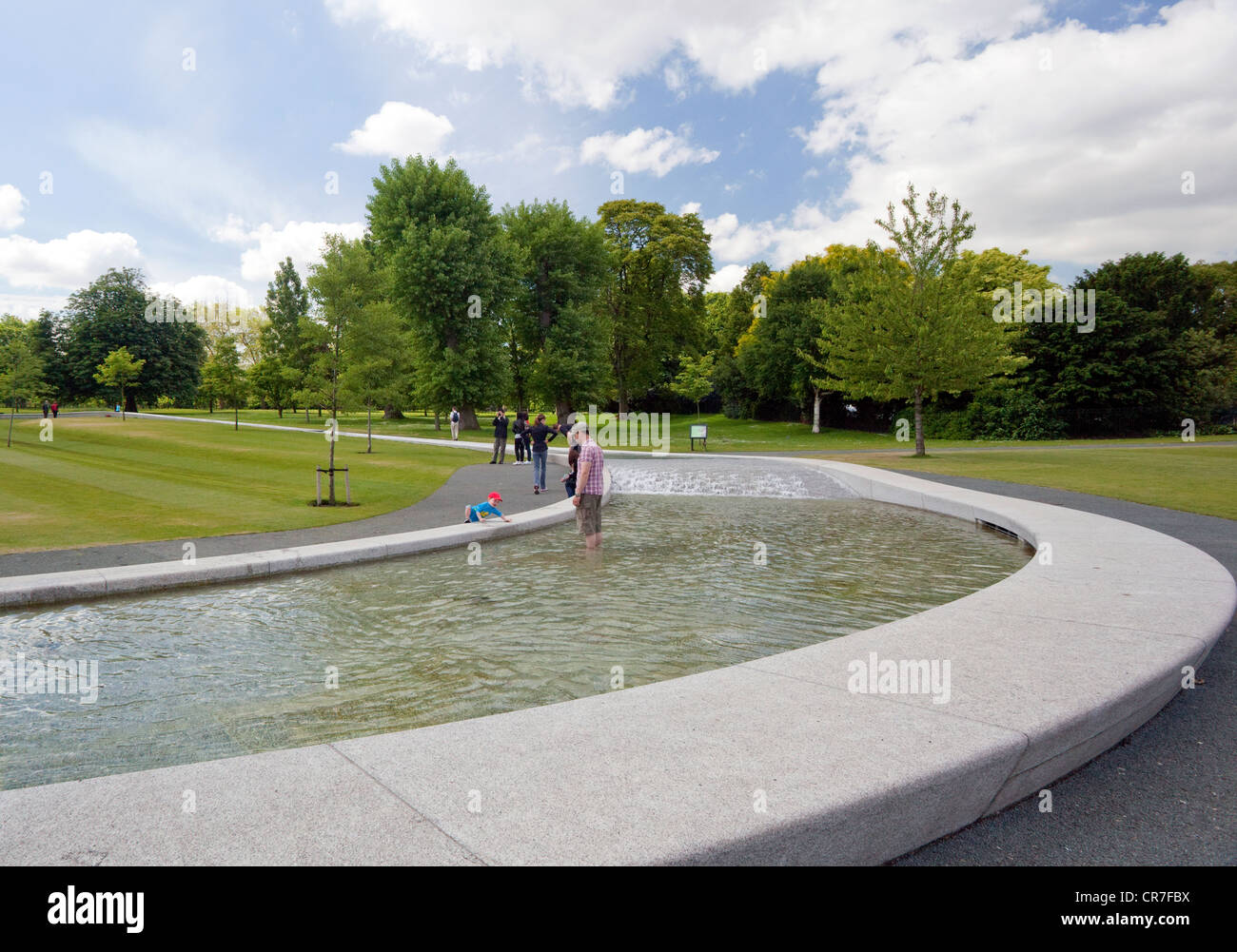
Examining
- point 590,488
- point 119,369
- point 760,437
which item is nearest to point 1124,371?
point 760,437

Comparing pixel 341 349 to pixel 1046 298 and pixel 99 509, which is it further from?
pixel 1046 298

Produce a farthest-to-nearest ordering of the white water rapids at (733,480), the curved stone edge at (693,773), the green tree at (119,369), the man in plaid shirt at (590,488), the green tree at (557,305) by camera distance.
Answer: the green tree at (119,369)
the green tree at (557,305)
the white water rapids at (733,480)
the man in plaid shirt at (590,488)
the curved stone edge at (693,773)

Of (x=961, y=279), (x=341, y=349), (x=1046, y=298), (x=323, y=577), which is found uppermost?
(x=1046, y=298)

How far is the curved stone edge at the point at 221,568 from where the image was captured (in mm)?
8383

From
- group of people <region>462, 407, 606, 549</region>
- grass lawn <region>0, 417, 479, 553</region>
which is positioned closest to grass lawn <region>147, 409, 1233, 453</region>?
grass lawn <region>0, 417, 479, 553</region>

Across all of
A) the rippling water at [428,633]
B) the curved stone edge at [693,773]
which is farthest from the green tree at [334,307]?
the curved stone edge at [693,773]

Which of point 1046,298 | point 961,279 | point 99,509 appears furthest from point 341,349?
point 1046,298

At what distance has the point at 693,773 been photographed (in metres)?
3.33

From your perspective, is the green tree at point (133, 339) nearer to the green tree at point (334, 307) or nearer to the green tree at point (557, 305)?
the green tree at point (557, 305)

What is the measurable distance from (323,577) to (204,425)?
1825 inches

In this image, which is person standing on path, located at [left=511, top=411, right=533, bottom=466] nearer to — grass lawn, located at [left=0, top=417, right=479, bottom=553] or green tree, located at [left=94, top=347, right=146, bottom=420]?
grass lawn, located at [left=0, top=417, right=479, bottom=553]

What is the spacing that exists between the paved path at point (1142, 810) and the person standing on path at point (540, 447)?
588 inches

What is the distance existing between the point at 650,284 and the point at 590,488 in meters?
53.8
